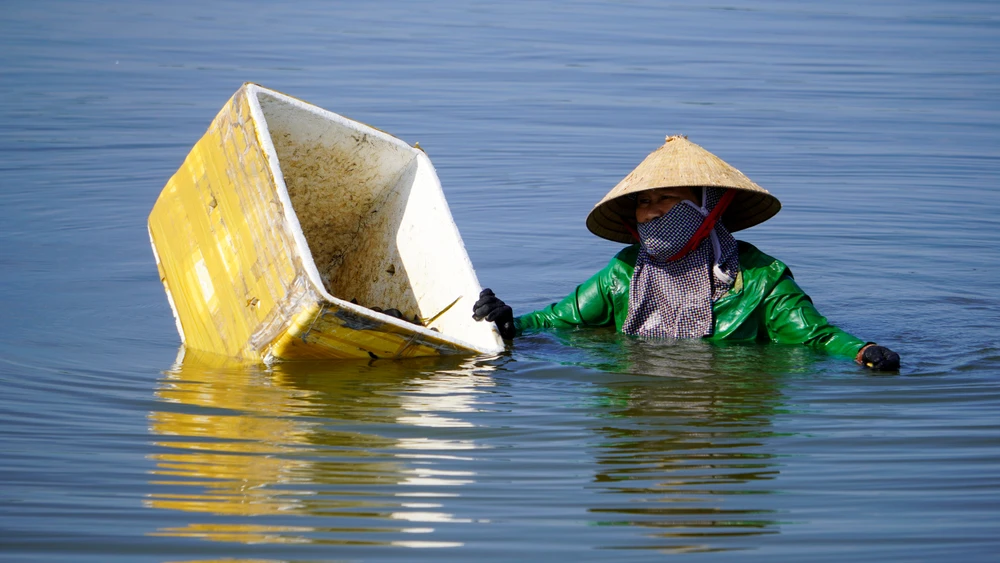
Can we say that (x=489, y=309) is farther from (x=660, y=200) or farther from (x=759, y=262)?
(x=759, y=262)

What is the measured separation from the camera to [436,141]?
12.0 m

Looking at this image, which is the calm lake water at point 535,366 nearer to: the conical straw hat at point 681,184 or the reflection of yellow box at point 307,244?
the reflection of yellow box at point 307,244

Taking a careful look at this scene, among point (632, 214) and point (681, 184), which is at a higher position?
point (681, 184)

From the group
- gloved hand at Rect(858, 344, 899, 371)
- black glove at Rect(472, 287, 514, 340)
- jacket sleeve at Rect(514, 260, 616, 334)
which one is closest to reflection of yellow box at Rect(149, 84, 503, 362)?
black glove at Rect(472, 287, 514, 340)

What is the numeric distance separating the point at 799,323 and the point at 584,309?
105 centimetres

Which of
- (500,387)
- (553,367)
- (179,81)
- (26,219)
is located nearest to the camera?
(500,387)

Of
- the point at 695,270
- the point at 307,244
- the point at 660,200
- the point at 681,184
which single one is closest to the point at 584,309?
the point at 695,270

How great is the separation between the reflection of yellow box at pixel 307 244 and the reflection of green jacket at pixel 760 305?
0.69m

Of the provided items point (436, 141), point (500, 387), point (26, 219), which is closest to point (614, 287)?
point (500, 387)

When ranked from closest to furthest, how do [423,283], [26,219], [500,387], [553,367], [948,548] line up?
[948,548] → [500,387] → [553,367] → [423,283] → [26,219]

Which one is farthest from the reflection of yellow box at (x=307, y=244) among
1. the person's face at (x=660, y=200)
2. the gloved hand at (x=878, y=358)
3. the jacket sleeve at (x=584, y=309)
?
the gloved hand at (x=878, y=358)

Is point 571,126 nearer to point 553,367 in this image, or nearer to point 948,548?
point 553,367

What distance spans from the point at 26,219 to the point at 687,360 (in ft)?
18.8

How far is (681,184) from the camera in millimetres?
5277
